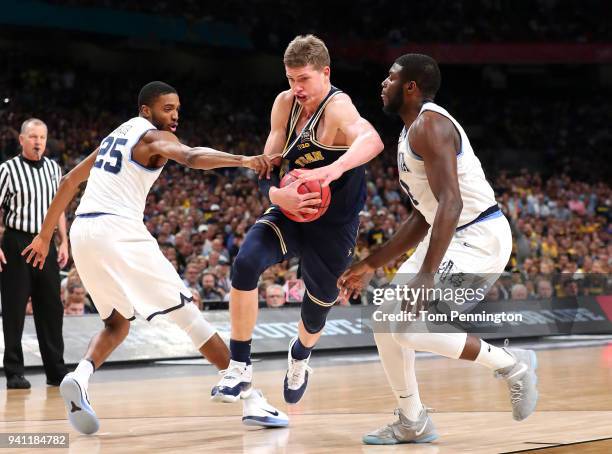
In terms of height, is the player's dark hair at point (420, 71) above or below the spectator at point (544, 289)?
above

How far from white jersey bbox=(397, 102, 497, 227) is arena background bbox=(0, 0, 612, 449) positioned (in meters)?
5.70

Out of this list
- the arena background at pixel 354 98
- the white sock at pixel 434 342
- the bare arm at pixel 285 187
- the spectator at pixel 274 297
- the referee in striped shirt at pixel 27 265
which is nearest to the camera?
the white sock at pixel 434 342

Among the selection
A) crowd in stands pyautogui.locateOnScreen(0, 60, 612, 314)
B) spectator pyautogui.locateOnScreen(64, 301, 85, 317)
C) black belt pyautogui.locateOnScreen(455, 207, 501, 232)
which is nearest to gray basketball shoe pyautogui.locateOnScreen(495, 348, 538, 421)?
black belt pyautogui.locateOnScreen(455, 207, 501, 232)

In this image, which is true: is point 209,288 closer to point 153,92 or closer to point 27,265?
point 27,265

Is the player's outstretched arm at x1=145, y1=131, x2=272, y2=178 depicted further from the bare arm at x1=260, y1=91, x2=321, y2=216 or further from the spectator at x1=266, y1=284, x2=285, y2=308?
the spectator at x1=266, y1=284, x2=285, y2=308

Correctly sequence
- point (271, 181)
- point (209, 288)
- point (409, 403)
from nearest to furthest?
point (409, 403), point (271, 181), point (209, 288)

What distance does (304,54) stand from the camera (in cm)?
593

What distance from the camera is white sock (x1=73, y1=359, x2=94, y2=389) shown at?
5.84 metres

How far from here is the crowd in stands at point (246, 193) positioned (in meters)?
13.0

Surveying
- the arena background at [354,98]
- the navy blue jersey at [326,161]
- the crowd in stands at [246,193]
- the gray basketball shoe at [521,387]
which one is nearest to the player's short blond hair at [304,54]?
the navy blue jersey at [326,161]

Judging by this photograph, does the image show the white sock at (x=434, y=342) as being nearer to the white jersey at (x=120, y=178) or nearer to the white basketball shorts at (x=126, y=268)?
the white basketball shorts at (x=126, y=268)

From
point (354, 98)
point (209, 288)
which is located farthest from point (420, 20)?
point (209, 288)

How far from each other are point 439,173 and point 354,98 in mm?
25361

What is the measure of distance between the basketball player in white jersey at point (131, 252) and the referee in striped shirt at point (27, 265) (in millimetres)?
2828
